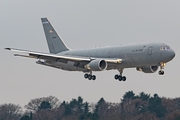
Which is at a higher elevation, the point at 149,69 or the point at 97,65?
the point at 97,65

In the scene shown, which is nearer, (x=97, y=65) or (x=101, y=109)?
(x=97, y=65)

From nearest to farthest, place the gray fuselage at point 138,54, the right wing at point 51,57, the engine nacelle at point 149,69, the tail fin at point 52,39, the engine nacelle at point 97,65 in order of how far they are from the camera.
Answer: the gray fuselage at point 138,54 → the engine nacelle at point 97,65 → the right wing at point 51,57 → the engine nacelle at point 149,69 → the tail fin at point 52,39

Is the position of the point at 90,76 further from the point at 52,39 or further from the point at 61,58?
the point at 52,39

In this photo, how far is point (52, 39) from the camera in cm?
12112

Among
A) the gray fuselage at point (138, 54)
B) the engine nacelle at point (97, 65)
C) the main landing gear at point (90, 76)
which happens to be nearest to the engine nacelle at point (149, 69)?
the gray fuselage at point (138, 54)

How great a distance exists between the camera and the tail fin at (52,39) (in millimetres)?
119312

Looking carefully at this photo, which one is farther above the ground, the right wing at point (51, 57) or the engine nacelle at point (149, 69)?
the right wing at point (51, 57)

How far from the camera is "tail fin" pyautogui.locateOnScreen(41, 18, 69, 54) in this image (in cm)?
11931

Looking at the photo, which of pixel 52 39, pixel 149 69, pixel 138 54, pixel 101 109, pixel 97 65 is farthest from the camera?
pixel 101 109

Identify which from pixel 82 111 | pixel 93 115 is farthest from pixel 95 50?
pixel 82 111

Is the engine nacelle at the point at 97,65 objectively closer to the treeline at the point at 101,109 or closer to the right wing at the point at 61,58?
the right wing at the point at 61,58

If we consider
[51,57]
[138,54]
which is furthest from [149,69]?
[51,57]

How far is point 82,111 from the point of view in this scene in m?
168

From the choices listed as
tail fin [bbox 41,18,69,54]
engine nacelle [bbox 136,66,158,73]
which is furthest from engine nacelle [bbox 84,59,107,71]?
tail fin [bbox 41,18,69,54]
